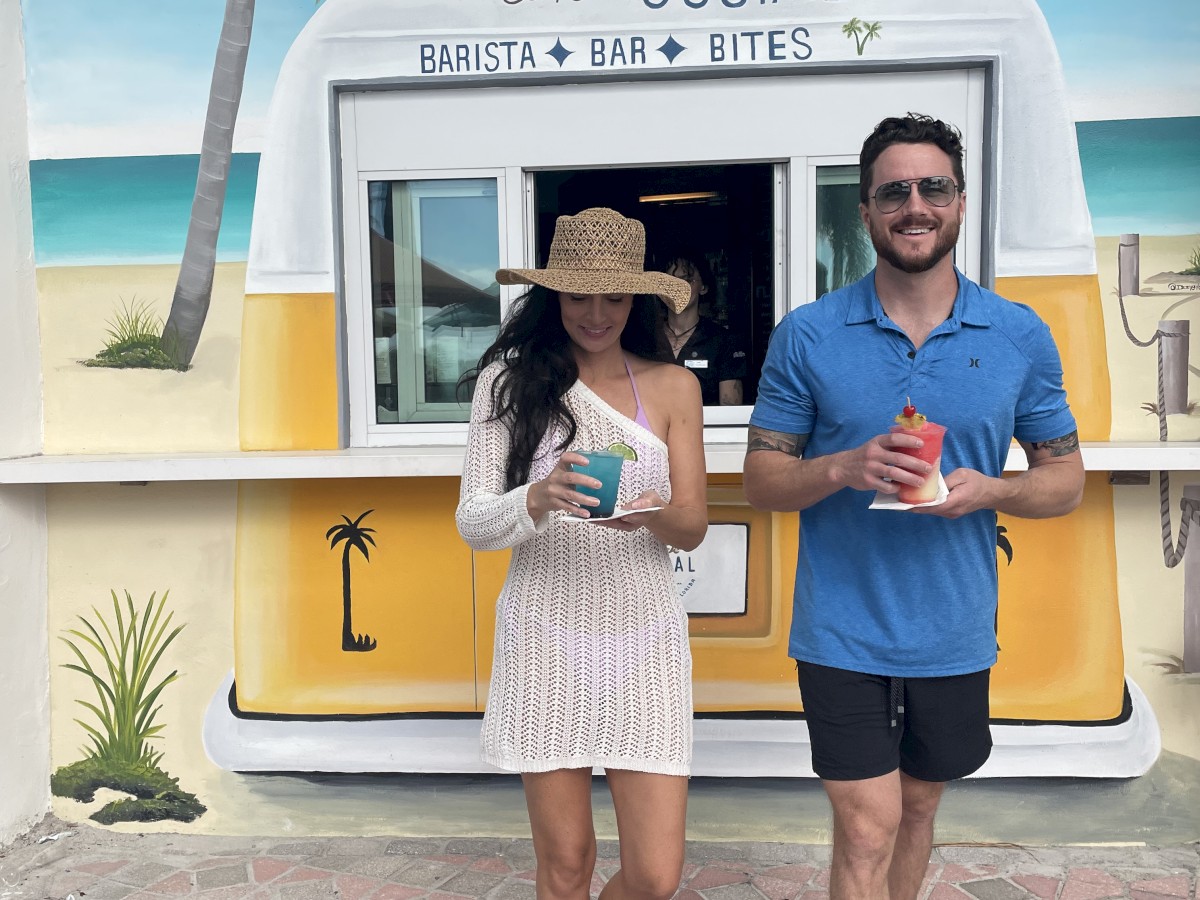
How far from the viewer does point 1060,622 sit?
11.8 ft

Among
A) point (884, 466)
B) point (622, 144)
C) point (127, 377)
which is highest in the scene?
point (622, 144)

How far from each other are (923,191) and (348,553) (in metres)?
2.44

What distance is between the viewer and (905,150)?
86.6 inches

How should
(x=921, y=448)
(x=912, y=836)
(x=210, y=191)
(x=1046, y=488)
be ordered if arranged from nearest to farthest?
(x=921, y=448)
(x=1046, y=488)
(x=912, y=836)
(x=210, y=191)

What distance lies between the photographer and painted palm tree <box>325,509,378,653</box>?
3.73m

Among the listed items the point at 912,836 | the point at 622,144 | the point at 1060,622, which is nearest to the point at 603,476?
the point at 912,836

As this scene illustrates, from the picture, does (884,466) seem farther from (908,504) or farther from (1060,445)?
(1060,445)

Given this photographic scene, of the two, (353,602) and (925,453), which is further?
(353,602)

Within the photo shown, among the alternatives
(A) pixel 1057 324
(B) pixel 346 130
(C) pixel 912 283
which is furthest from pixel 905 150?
(B) pixel 346 130

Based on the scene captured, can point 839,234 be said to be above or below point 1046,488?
above

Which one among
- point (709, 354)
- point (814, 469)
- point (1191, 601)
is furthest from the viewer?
point (709, 354)

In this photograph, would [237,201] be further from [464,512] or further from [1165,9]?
[1165,9]

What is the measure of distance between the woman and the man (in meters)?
0.28

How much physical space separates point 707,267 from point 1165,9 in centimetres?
178
